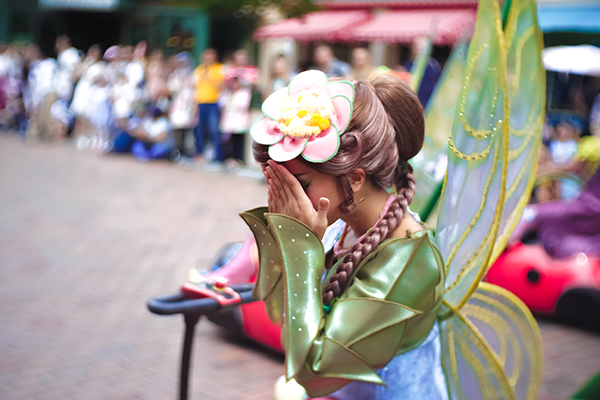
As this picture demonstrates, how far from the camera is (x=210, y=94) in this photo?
9969 mm

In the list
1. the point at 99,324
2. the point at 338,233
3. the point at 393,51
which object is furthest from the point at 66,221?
the point at 393,51

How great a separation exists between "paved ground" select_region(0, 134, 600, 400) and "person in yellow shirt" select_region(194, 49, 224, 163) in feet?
7.20

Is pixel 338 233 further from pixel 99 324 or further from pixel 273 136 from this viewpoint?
pixel 99 324

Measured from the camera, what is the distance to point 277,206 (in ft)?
4.61

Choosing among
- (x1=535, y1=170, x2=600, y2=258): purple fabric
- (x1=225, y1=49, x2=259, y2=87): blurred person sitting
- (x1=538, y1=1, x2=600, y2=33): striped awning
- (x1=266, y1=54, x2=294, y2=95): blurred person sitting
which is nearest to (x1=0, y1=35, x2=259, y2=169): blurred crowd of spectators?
(x1=225, y1=49, x2=259, y2=87): blurred person sitting

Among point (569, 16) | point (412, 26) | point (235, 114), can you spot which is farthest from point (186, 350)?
point (412, 26)

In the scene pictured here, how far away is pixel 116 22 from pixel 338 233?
1995 cm

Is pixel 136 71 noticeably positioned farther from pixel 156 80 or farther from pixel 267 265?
pixel 267 265

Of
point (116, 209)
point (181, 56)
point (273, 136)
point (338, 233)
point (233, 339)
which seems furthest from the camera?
point (181, 56)

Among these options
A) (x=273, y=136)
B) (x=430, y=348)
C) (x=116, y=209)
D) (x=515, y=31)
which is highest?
(x=515, y=31)

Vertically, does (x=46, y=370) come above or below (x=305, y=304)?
below

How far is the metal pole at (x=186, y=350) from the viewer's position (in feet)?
5.88

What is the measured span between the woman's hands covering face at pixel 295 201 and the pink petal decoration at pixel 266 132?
0.05m

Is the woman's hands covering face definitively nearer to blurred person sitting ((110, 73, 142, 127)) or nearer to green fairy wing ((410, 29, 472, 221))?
green fairy wing ((410, 29, 472, 221))
